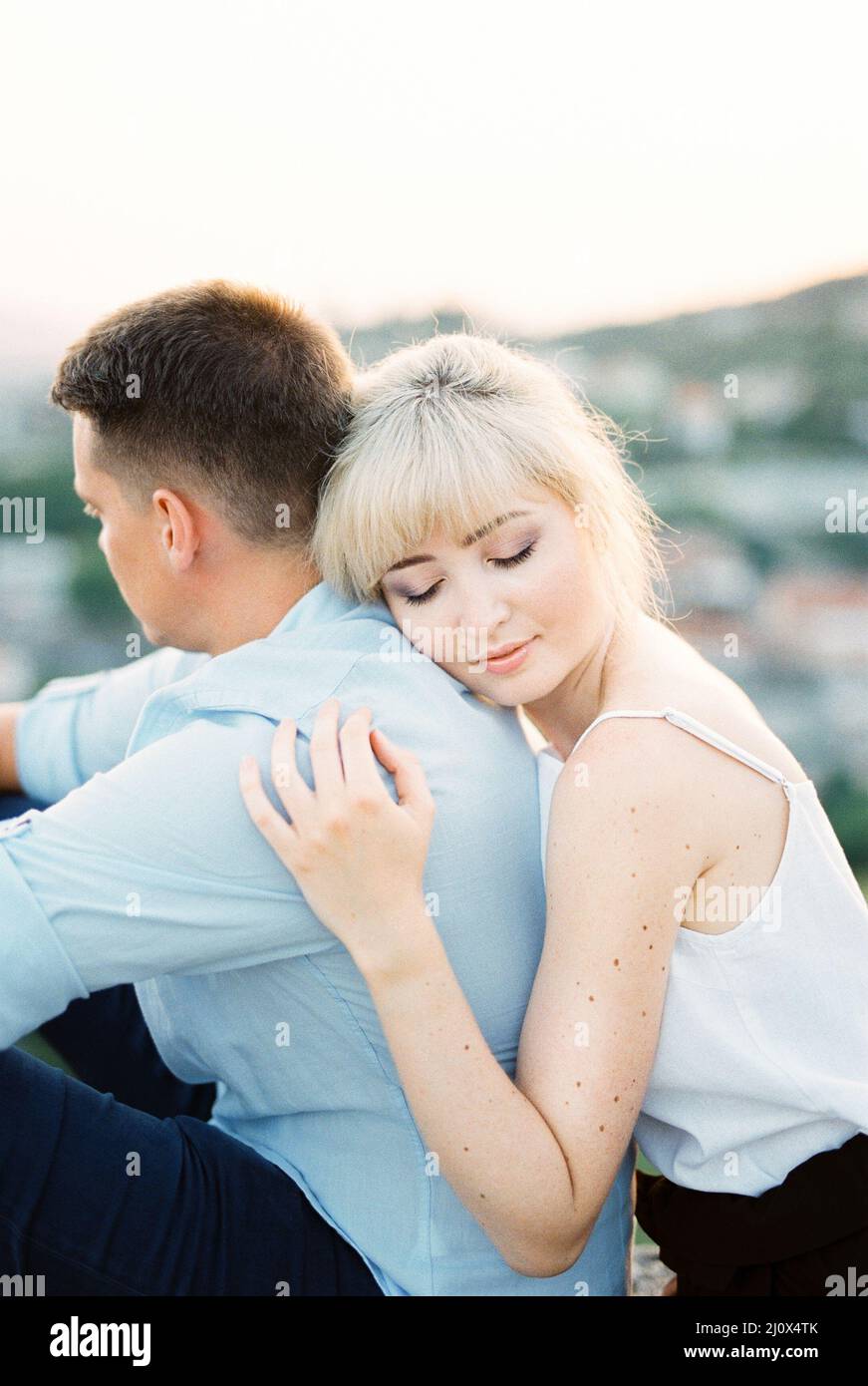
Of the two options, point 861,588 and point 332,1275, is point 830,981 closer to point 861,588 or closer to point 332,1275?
point 332,1275

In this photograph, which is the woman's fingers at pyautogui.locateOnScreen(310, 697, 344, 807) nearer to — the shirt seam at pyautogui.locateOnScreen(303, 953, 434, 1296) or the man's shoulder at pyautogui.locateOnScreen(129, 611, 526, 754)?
the man's shoulder at pyautogui.locateOnScreen(129, 611, 526, 754)

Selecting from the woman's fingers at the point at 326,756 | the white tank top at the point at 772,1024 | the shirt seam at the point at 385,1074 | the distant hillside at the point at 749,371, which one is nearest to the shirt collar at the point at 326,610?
the woman's fingers at the point at 326,756

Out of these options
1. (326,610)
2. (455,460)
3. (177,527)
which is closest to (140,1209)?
(326,610)

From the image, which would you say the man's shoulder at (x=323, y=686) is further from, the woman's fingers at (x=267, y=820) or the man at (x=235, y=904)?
the woman's fingers at (x=267, y=820)

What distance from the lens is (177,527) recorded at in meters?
1.89

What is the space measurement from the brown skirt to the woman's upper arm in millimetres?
256

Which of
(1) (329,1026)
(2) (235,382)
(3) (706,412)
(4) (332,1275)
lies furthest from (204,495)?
(3) (706,412)

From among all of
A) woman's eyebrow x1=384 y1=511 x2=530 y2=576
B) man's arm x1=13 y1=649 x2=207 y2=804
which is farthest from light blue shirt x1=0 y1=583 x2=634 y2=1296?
man's arm x1=13 y1=649 x2=207 y2=804

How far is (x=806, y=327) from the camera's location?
11180mm

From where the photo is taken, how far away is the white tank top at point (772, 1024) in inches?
63.8

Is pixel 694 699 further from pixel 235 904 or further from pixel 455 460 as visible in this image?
pixel 235 904

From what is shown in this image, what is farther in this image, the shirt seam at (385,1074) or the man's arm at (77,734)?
the man's arm at (77,734)

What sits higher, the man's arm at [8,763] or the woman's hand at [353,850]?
the woman's hand at [353,850]

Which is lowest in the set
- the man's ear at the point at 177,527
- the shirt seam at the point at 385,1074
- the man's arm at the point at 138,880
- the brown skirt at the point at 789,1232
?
the brown skirt at the point at 789,1232
